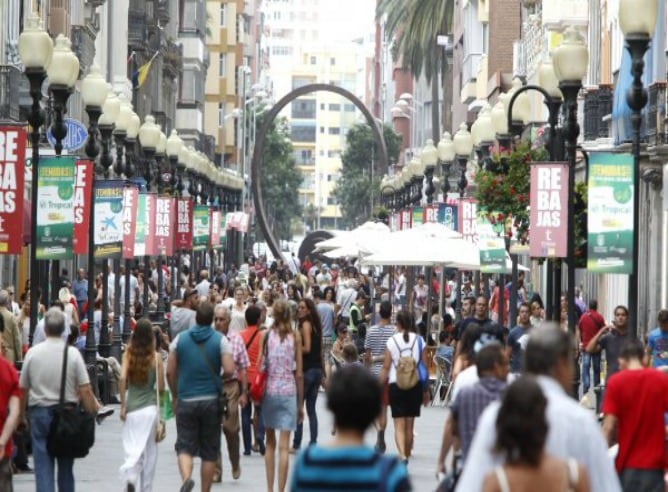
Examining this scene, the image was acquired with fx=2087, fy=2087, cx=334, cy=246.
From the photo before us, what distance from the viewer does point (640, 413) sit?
38.1 feet

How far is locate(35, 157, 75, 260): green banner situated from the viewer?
22.7 meters

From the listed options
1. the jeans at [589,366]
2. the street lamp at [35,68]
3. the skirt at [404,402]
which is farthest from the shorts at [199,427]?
the jeans at [589,366]

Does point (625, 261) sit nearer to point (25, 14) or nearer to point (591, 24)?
point (25, 14)

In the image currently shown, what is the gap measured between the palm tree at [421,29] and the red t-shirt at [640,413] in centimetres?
6413

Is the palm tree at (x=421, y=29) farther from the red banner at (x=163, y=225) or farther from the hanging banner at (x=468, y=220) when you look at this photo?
the hanging banner at (x=468, y=220)

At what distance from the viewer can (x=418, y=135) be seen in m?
132

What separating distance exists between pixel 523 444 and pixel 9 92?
3177 centimetres

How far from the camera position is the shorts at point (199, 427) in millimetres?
16125

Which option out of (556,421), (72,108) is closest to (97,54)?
(72,108)

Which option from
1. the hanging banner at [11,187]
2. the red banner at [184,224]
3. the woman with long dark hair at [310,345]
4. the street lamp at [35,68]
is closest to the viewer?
the hanging banner at [11,187]

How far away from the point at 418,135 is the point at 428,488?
114 metres

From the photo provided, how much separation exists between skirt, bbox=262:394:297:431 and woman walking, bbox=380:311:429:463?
163cm

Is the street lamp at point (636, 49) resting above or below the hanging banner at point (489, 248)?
above

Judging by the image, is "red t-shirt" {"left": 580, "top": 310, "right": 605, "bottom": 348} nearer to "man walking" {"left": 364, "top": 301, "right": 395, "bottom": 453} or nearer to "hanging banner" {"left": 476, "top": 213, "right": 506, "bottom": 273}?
"hanging banner" {"left": 476, "top": 213, "right": 506, "bottom": 273}
